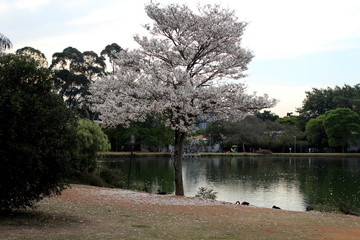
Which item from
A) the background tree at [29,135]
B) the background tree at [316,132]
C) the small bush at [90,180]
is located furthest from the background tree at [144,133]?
the background tree at [29,135]

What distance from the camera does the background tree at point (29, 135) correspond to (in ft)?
25.3

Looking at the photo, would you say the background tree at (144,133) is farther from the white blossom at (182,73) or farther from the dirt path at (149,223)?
the dirt path at (149,223)

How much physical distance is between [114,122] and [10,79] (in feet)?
30.4

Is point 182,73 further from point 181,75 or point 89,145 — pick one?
point 89,145

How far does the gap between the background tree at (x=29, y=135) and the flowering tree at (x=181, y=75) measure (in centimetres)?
717

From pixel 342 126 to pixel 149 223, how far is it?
2869 inches

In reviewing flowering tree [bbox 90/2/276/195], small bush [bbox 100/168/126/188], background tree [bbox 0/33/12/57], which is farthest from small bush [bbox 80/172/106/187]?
background tree [bbox 0/33/12/57]

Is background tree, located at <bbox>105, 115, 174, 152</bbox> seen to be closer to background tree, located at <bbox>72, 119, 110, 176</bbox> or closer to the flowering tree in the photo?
background tree, located at <bbox>72, 119, 110, 176</bbox>

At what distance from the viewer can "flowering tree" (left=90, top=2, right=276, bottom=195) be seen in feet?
52.6

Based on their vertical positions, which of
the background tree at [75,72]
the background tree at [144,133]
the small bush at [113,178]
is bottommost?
the small bush at [113,178]

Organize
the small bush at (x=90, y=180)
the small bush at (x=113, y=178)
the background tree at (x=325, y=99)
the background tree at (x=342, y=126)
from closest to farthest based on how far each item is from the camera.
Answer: the small bush at (x=90, y=180) < the small bush at (x=113, y=178) < the background tree at (x=342, y=126) < the background tree at (x=325, y=99)

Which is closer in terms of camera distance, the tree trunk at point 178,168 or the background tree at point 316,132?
the tree trunk at point 178,168

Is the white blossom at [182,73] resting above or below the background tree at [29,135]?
above

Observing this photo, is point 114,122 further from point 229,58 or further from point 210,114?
point 229,58
